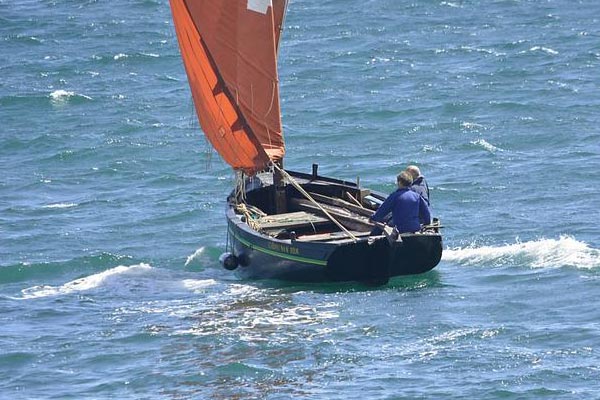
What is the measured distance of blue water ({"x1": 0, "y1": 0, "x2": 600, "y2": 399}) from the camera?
19641mm

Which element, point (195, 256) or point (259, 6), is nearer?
point (259, 6)

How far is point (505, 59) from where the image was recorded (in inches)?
1863

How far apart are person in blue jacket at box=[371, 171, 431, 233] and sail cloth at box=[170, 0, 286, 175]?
12.0 ft

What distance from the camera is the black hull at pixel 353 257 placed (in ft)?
73.3

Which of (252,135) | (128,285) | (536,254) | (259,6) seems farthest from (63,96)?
(536,254)

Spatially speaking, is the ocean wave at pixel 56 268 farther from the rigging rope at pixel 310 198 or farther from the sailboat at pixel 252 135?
the rigging rope at pixel 310 198

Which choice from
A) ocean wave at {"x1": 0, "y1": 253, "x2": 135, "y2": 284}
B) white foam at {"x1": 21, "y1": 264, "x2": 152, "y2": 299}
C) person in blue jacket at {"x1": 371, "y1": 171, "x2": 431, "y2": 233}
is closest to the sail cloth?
white foam at {"x1": 21, "y1": 264, "x2": 152, "y2": 299}

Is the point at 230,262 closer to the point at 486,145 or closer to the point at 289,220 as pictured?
the point at 289,220

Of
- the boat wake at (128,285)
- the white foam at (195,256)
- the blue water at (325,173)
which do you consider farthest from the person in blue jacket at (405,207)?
the white foam at (195,256)

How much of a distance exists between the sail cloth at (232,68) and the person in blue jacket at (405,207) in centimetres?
365

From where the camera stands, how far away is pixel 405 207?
22703 millimetres

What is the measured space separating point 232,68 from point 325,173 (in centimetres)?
859

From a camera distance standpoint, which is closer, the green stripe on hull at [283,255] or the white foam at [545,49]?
the green stripe on hull at [283,255]

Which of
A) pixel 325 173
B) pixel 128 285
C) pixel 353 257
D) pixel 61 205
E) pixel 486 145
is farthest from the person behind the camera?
pixel 486 145
